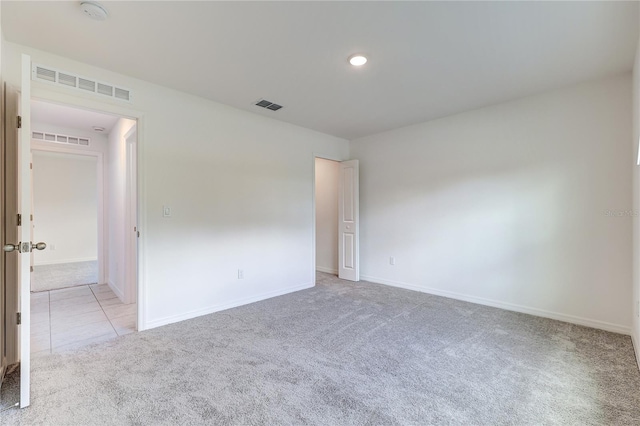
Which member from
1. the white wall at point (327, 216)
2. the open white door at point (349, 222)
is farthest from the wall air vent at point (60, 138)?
the open white door at point (349, 222)

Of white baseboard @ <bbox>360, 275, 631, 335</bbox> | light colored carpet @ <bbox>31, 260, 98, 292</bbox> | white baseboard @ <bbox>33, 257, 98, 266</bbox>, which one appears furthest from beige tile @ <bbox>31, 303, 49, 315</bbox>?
white baseboard @ <bbox>360, 275, 631, 335</bbox>

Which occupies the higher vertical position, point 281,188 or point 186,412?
point 281,188

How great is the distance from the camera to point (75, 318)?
10.5 feet

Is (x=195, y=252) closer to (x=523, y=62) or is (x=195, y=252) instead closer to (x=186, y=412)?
(x=186, y=412)

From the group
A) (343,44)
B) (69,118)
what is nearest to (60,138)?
(69,118)

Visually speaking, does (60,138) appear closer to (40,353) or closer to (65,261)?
(40,353)

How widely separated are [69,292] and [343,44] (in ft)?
16.4

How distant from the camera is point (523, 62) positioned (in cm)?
255

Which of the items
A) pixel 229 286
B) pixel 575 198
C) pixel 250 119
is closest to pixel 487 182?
pixel 575 198

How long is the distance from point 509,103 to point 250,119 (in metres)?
3.23

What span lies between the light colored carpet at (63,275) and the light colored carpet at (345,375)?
2994 millimetres

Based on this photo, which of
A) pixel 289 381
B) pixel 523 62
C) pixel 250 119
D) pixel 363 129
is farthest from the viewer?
pixel 363 129

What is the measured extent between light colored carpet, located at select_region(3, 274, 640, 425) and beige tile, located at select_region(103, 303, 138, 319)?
0.76 meters

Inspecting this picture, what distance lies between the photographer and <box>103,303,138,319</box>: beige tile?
10.8 feet
